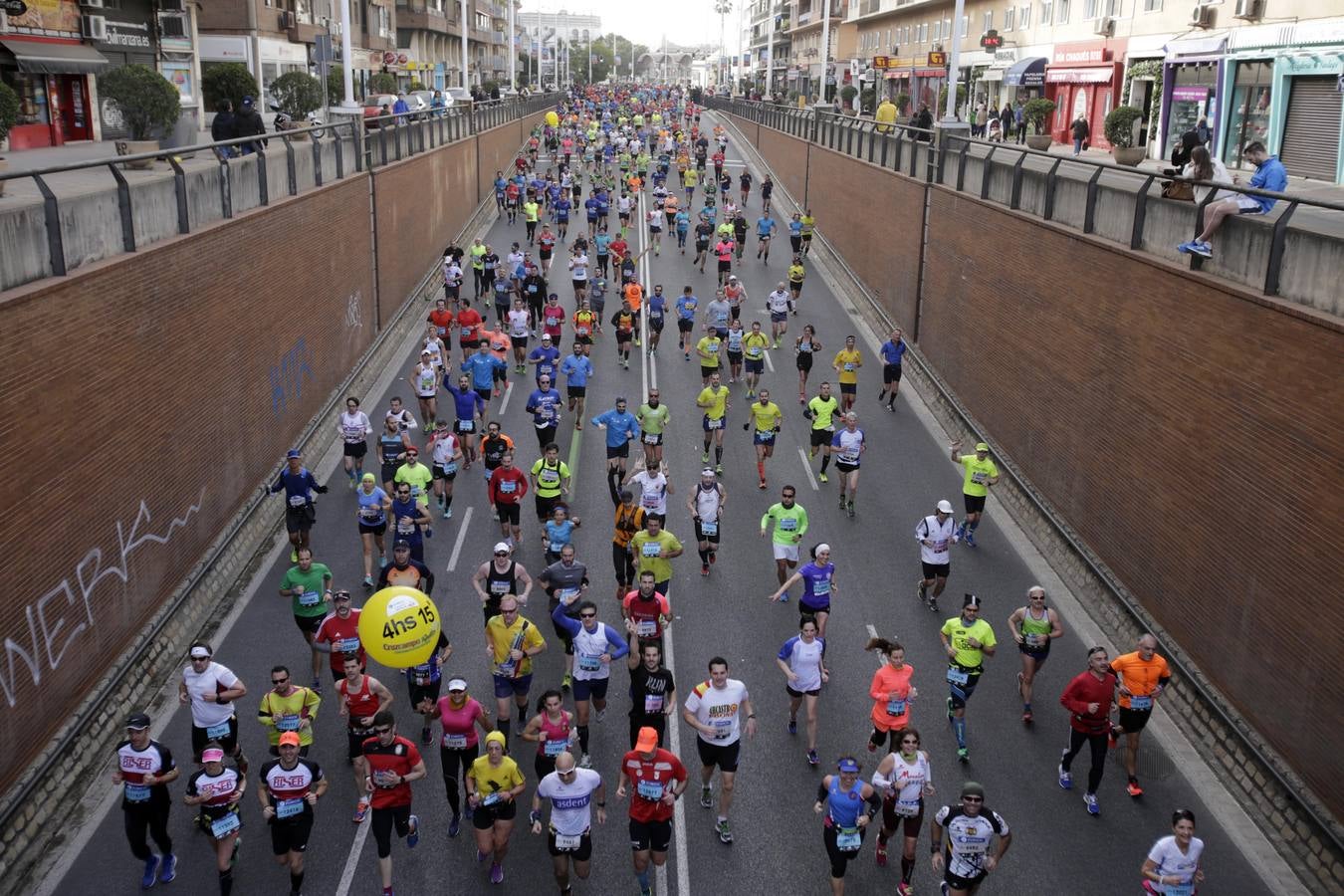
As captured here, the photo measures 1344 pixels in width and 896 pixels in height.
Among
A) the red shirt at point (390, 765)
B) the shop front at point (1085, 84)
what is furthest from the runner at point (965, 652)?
the shop front at point (1085, 84)

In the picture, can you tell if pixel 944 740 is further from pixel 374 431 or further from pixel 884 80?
pixel 884 80

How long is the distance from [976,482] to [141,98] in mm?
15104

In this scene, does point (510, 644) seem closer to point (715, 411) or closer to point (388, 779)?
point (388, 779)

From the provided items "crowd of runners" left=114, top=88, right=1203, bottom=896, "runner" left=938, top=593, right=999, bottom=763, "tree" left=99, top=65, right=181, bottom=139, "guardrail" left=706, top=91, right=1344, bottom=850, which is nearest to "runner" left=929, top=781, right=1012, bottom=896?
"crowd of runners" left=114, top=88, right=1203, bottom=896

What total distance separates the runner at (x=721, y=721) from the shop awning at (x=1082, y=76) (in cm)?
3923

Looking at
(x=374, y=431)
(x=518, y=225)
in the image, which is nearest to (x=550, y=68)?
(x=518, y=225)

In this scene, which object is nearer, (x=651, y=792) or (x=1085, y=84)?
(x=651, y=792)

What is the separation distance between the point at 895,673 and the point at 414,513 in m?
6.53

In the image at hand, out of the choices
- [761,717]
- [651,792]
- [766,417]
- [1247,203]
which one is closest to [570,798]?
[651,792]

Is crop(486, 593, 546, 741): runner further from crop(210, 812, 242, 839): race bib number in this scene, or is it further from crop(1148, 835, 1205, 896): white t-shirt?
crop(1148, 835, 1205, 896): white t-shirt

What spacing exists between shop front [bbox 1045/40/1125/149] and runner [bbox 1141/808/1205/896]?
3642 centimetres

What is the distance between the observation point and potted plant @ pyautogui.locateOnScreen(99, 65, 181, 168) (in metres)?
19.9

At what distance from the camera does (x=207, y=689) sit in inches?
431

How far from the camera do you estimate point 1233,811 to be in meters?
11.5
